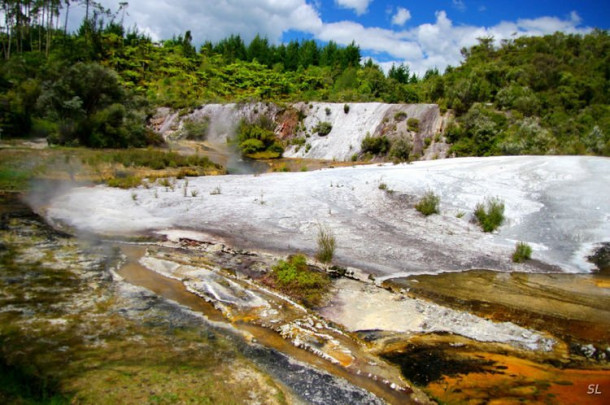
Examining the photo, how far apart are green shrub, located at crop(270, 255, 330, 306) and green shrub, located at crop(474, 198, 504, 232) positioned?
6208 millimetres

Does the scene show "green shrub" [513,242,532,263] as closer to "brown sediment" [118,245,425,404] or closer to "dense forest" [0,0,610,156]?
"brown sediment" [118,245,425,404]

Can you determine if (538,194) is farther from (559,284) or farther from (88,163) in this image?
(88,163)

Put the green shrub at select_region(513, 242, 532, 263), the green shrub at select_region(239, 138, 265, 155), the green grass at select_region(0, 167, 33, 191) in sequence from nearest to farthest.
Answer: the green shrub at select_region(513, 242, 532, 263) → the green grass at select_region(0, 167, 33, 191) → the green shrub at select_region(239, 138, 265, 155)

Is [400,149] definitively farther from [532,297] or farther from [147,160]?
[532,297]

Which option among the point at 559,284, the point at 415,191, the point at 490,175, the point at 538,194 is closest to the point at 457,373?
the point at 559,284

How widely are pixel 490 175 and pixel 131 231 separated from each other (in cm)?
1268

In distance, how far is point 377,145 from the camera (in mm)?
31703

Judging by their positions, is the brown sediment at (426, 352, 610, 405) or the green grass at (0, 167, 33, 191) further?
the green grass at (0, 167, 33, 191)

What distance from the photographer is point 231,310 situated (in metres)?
6.60

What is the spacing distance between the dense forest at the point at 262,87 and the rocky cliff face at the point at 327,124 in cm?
158

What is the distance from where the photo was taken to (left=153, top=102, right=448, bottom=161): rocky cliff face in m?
31.4

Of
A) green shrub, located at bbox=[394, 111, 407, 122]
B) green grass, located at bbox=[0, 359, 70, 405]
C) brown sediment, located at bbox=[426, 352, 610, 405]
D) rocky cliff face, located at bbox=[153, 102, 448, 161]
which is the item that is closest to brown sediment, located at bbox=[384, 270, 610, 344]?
brown sediment, located at bbox=[426, 352, 610, 405]

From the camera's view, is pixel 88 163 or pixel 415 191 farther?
pixel 88 163

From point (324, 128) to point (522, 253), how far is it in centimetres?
2738
